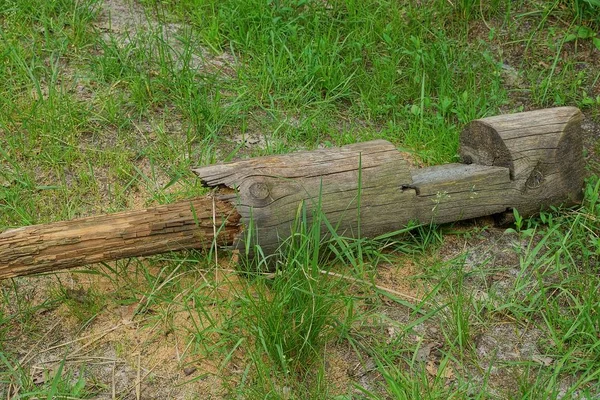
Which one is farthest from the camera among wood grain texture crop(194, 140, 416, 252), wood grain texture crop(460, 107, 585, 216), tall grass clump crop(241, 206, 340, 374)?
wood grain texture crop(460, 107, 585, 216)

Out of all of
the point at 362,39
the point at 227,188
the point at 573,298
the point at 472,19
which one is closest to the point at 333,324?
the point at 227,188

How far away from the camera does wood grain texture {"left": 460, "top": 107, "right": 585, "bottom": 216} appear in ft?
13.4

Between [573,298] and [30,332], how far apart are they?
2.47 meters

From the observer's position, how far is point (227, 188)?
371 centimetres

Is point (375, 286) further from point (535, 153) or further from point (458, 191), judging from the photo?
point (535, 153)

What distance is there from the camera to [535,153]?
409cm

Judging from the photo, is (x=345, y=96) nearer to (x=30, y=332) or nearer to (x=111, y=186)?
(x=111, y=186)

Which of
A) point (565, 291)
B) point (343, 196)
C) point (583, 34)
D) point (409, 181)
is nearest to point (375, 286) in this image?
point (343, 196)

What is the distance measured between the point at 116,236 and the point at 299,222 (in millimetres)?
811

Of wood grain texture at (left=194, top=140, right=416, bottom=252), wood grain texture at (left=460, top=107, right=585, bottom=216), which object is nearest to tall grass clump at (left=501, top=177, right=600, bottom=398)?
wood grain texture at (left=460, top=107, right=585, bottom=216)

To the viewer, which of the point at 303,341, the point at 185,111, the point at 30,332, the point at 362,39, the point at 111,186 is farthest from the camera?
the point at 362,39

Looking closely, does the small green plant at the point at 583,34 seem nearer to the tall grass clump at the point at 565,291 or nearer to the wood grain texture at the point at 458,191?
the tall grass clump at the point at 565,291

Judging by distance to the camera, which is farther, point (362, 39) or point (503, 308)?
point (362, 39)

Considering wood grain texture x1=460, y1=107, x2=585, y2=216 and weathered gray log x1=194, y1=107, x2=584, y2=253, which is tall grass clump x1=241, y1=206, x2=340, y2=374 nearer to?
weathered gray log x1=194, y1=107, x2=584, y2=253
